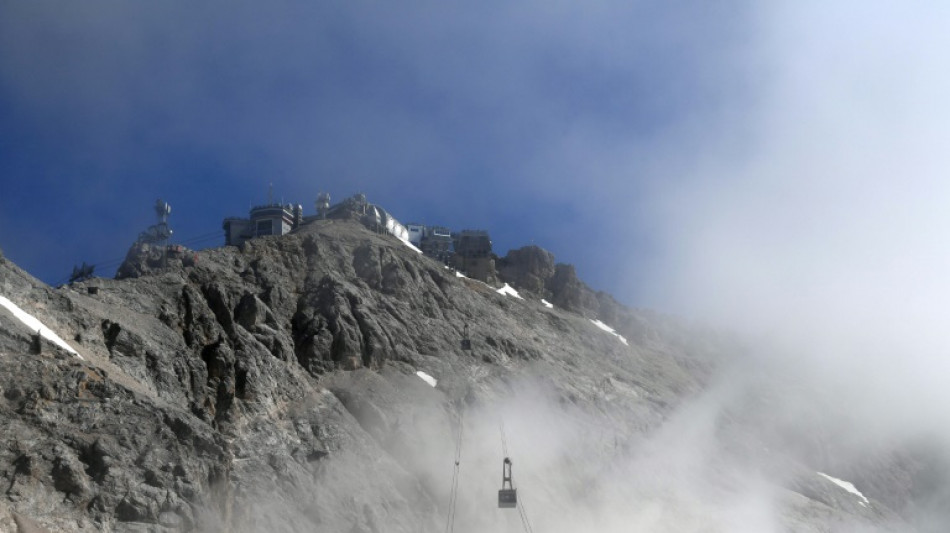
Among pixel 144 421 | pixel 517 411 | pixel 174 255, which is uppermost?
pixel 174 255

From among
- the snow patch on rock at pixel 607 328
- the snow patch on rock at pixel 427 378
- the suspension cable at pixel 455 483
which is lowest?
the suspension cable at pixel 455 483

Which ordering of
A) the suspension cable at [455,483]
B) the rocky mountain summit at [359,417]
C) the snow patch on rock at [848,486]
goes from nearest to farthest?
the rocky mountain summit at [359,417] → the suspension cable at [455,483] → the snow patch on rock at [848,486]

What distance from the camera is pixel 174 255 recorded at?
95.2m

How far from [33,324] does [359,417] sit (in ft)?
84.5

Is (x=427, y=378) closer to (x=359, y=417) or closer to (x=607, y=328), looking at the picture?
(x=359, y=417)

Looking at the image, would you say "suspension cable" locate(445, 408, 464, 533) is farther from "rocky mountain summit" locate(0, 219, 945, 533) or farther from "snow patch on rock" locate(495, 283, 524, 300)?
"snow patch on rock" locate(495, 283, 524, 300)

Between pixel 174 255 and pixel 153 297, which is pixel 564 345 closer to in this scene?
pixel 174 255

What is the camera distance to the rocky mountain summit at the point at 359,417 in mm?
48750

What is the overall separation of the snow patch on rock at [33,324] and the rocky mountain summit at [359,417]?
0.55 meters

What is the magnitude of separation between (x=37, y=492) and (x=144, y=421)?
7.80 meters

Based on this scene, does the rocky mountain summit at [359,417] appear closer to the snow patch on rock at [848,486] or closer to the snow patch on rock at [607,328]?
the snow patch on rock at [848,486]

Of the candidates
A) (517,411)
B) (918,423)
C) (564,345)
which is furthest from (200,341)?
(918,423)

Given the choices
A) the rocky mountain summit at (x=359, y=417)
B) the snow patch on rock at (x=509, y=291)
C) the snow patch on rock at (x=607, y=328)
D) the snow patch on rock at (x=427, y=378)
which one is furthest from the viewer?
the snow patch on rock at (x=607, y=328)

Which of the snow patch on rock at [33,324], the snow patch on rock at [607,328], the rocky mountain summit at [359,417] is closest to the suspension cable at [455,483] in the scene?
the rocky mountain summit at [359,417]
